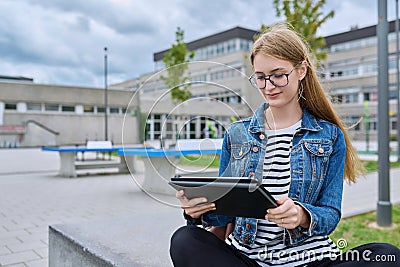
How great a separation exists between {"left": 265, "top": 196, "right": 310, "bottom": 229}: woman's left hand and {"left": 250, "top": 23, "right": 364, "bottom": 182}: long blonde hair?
1.57ft

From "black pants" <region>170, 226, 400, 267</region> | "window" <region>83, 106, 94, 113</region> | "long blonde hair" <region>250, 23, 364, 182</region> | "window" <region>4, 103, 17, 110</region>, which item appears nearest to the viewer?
"black pants" <region>170, 226, 400, 267</region>

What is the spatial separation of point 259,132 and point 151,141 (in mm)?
454

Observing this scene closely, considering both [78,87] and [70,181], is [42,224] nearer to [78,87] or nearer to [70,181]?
[70,181]

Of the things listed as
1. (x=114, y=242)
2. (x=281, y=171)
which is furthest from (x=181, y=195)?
(x=114, y=242)

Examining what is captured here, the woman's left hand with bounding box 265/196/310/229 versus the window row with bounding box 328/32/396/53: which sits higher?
the window row with bounding box 328/32/396/53

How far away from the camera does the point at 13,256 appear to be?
3438 millimetres

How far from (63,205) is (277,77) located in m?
5.38

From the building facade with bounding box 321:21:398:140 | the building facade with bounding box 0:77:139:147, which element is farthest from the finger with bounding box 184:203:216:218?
the building facade with bounding box 321:21:398:140

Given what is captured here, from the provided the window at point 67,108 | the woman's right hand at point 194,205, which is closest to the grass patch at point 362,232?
the woman's right hand at point 194,205

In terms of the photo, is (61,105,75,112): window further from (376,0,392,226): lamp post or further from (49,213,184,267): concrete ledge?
(49,213,184,267): concrete ledge

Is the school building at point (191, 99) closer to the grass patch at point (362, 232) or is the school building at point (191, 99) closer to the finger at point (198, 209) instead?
the finger at point (198, 209)

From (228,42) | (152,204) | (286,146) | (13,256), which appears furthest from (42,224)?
(228,42)

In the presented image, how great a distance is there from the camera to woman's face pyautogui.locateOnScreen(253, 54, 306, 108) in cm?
146

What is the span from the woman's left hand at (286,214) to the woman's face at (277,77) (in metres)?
0.44
